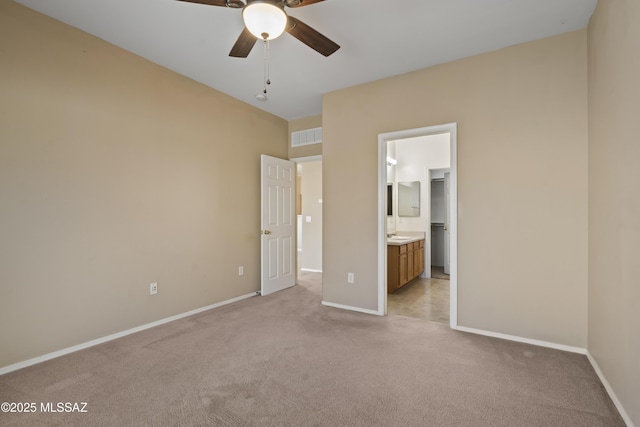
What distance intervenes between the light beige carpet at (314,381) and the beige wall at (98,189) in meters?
0.45

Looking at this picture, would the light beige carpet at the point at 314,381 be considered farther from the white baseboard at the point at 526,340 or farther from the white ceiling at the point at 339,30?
the white ceiling at the point at 339,30

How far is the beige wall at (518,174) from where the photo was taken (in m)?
2.56

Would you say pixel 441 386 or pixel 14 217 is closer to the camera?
pixel 441 386

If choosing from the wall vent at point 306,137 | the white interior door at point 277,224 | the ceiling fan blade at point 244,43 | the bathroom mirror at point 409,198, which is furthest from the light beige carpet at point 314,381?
the bathroom mirror at point 409,198

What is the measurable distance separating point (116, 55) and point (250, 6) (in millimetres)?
1890

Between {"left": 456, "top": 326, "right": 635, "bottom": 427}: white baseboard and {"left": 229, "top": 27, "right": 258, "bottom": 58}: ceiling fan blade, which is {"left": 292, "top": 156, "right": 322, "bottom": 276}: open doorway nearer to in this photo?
{"left": 456, "top": 326, "right": 635, "bottom": 427}: white baseboard

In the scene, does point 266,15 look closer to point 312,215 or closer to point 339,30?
point 339,30

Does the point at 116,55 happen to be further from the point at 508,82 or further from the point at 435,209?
the point at 435,209

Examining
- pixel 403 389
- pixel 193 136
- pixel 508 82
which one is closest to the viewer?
pixel 403 389

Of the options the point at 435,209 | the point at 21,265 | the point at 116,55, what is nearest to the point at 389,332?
the point at 21,265

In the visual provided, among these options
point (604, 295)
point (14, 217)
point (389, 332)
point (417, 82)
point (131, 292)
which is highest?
point (417, 82)

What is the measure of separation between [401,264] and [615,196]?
109 inches

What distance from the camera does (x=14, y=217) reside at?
2260 millimetres

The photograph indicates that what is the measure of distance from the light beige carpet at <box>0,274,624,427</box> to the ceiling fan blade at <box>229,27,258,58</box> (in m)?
2.45
